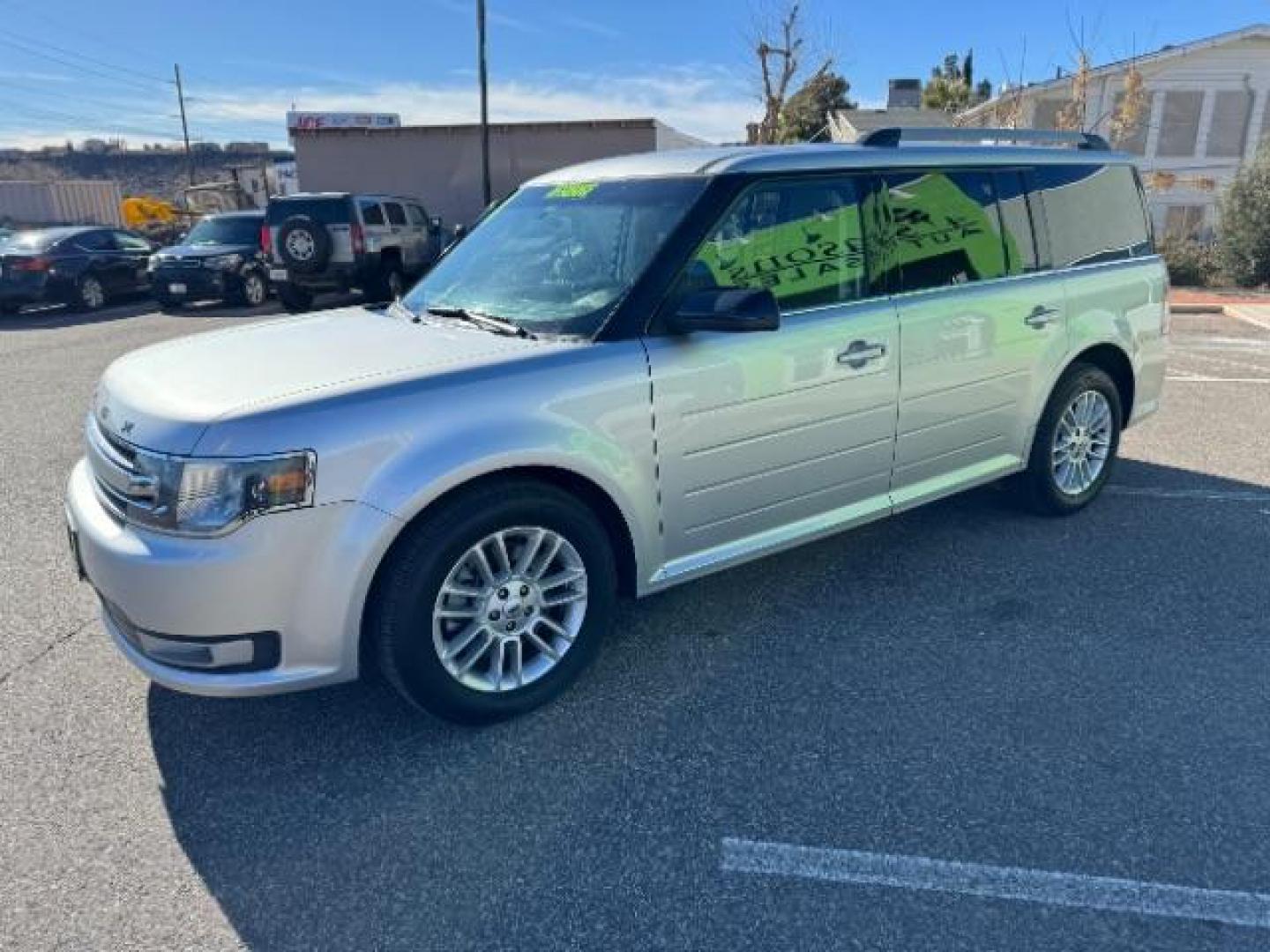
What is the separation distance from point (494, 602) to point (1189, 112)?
2722 centimetres

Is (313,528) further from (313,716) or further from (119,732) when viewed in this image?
(119,732)

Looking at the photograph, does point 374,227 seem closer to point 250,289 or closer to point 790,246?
point 250,289

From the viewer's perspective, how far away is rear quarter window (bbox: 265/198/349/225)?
1391cm

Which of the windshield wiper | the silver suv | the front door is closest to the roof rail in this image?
the silver suv

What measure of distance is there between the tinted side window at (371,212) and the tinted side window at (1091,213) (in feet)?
39.2

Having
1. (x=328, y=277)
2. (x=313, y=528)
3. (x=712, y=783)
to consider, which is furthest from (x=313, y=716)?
(x=328, y=277)

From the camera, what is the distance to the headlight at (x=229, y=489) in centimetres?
237

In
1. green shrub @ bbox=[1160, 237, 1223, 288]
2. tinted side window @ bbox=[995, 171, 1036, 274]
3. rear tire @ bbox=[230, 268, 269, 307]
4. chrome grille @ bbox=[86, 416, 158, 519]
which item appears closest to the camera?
chrome grille @ bbox=[86, 416, 158, 519]

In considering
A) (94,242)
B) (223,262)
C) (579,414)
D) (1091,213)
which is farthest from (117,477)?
(94,242)

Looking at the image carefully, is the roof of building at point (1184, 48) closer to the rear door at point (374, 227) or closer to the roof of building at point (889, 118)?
the roof of building at point (889, 118)


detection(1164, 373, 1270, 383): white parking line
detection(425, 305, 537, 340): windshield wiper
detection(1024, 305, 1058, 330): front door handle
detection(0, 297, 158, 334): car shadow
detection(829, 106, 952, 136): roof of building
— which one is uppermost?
detection(829, 106, 952, 136): roof of building

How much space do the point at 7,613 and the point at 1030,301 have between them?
4.76 meters

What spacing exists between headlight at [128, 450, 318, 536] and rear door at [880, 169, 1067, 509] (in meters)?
2.43

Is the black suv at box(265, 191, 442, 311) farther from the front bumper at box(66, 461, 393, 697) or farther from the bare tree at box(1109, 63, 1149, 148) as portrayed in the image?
the bare tree at box(1109, 63, 1149, 148)
